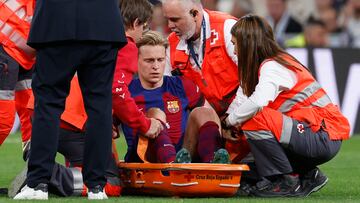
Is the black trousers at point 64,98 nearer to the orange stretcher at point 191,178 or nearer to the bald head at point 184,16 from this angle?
the orange stretcher at point 191,178

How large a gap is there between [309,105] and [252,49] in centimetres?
57

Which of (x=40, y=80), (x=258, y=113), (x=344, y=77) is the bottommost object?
(x=344, y=77)

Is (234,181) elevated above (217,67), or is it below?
below

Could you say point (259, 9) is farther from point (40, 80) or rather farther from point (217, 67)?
point (40, 80)

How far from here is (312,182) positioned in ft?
24.0

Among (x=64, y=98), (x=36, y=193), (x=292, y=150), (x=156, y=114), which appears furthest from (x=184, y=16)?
(x=36, y=193)

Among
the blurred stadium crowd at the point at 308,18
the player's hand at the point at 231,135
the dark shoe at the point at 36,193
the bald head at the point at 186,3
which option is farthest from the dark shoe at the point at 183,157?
the blurred stadium crowd at the point at 308,18

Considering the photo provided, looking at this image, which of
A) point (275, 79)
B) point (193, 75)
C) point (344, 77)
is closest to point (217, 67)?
point (193, 75)

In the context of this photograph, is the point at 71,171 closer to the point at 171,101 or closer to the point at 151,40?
the point at 171,101

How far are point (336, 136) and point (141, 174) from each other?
1401 millimetres

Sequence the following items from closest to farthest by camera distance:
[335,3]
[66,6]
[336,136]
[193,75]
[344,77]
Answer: [66,6] < [336,136] < [193,75] < [344,77] < [335,3]

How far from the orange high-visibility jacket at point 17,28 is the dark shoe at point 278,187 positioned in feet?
6.20

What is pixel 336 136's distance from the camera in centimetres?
728

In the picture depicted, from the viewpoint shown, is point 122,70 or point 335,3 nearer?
point 122,70
